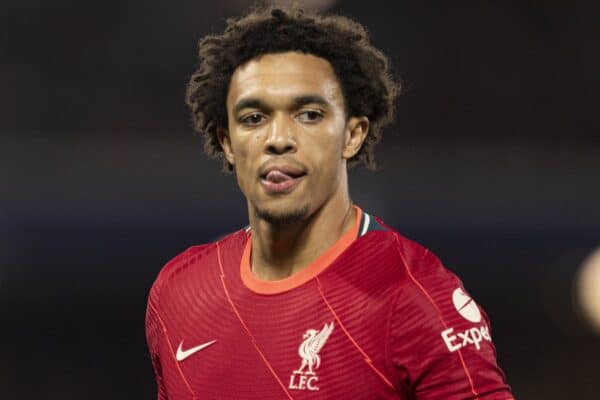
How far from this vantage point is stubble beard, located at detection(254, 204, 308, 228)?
2.43 meters

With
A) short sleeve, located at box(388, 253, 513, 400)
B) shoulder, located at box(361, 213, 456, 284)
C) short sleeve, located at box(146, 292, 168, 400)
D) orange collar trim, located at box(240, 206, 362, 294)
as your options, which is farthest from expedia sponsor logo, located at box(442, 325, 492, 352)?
short sleeve, located at box(146, 292, 168, 400)

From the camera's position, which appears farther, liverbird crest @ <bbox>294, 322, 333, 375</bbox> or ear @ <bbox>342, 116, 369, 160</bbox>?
ear @ <bbox>342, 116, 369, 160</bbox>

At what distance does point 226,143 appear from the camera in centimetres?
276

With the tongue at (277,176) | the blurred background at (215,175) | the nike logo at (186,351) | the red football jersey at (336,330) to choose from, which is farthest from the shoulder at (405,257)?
the blurred background at (215,175)

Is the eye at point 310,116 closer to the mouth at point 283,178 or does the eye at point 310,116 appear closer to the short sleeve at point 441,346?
the mouth at point 283,178

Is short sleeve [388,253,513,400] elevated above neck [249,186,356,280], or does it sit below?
below

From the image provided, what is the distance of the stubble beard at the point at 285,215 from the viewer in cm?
243

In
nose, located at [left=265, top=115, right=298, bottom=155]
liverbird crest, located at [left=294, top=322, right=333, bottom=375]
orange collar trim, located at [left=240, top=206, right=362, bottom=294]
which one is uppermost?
nose, located at [left=265, top=115, right=298, bottom=155]

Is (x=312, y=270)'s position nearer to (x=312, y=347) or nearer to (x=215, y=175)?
(x=312, y=347)

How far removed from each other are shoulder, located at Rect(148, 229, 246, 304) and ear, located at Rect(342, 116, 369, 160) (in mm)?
441

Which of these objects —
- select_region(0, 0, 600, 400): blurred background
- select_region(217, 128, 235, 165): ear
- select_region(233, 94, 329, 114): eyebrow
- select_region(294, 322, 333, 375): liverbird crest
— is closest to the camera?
select_region(294, 322, 333, 375): liverbird crest

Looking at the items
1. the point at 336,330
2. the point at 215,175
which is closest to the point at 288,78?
the point at 336,330

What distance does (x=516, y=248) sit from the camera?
4.93 m

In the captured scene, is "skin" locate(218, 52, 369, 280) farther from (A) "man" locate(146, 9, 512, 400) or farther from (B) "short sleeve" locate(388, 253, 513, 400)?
(B) "short sleeve" locate(388, 253, 513, 400)
